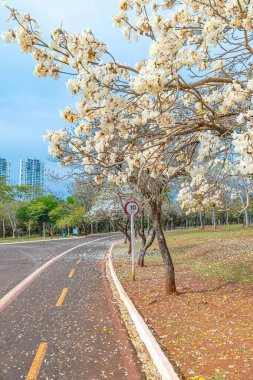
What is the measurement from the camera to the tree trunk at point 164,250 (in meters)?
10.4

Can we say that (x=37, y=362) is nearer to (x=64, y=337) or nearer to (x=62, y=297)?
(x=64, y=337)

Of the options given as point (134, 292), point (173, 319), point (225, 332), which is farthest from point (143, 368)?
point (134, 292)

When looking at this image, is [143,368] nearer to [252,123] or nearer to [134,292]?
[252,123]

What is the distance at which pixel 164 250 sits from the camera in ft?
36.6

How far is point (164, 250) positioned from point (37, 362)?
248 inches

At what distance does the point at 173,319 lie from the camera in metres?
7.85

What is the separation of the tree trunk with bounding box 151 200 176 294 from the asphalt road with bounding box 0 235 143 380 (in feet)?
5.93

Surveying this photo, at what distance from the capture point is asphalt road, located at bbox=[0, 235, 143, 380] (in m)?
5.12

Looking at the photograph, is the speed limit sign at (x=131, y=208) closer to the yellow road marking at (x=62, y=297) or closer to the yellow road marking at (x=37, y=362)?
the yellow road marking at (x=62, y=297)

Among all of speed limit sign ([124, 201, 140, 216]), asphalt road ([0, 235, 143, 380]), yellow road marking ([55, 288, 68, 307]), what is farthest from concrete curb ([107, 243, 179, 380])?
speed limit sign ([124, 201, 140, 216])

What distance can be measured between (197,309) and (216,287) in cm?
265

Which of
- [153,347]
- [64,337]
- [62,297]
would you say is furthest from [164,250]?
[153,347]

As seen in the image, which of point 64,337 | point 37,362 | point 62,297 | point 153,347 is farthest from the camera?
point 62,297

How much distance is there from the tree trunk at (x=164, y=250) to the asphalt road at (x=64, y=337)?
1.81m
